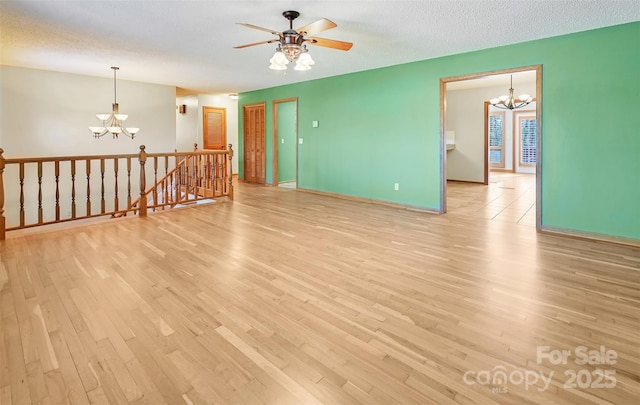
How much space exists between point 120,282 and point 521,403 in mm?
2738

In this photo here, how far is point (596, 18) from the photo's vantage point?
3670mm

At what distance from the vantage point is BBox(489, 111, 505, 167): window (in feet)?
38.4

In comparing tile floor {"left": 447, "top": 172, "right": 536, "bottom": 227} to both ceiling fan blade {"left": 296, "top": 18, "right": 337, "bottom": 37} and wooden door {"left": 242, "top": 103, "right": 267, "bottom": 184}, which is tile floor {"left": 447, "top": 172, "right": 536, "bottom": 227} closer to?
ceiling fan blade {"left": 296, "top": 18, "right": 337, "bottom": 37}

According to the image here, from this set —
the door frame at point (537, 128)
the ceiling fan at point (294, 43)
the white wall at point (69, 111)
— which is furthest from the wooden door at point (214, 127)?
the ceiling fan at point (294, 43)

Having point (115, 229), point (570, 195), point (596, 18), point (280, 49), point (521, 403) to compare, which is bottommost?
point (521, 403)

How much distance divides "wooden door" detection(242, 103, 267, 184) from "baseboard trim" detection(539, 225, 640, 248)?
6.18 meters

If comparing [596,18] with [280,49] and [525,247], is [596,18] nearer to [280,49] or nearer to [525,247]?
[525,247]

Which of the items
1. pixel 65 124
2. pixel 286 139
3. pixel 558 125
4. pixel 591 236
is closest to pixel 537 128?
pixel 558 125

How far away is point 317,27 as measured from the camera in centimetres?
315

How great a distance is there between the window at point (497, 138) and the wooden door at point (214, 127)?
8.64 meters

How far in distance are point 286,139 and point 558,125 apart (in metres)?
5.94

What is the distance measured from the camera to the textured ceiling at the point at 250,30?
3371mm

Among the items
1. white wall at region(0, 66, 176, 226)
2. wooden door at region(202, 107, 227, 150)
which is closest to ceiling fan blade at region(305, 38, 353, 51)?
white wall at region(0, 66, 176, 226)

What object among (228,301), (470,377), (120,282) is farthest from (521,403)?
(120,282)
